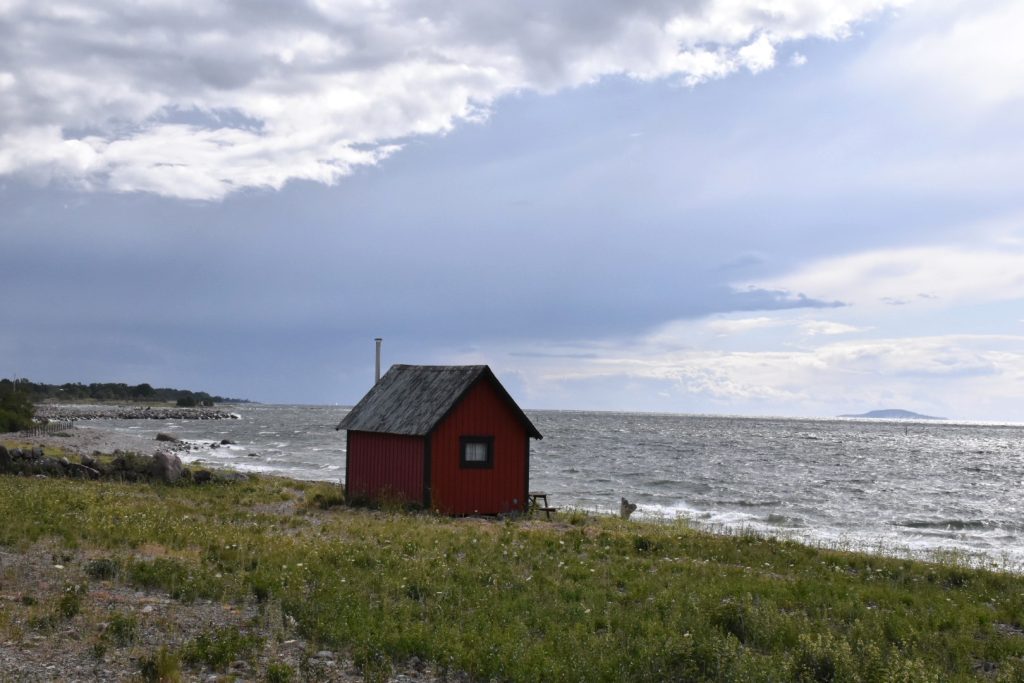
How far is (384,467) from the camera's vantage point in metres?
29.3

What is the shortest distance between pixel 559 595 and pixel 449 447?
13.8 m

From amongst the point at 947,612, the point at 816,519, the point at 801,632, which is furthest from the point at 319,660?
the point at 816,519

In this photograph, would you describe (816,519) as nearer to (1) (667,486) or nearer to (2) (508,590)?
(1) (667,486)

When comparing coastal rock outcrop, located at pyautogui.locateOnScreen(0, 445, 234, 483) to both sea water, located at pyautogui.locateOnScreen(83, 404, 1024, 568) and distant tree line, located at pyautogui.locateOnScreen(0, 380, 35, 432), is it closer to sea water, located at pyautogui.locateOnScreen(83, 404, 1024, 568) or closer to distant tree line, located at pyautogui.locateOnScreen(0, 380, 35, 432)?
sea water, located at pyautogui.locateOnScreen(83, 404, 1024, 568)

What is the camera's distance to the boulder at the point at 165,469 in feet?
113

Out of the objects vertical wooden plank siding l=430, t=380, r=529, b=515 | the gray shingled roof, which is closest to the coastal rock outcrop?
the gray shingled roof

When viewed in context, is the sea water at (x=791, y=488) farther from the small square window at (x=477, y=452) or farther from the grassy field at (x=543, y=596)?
the grassy field at (x=543, y=596)

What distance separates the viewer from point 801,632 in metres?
12.5

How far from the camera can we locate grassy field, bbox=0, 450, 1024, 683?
35.5ft

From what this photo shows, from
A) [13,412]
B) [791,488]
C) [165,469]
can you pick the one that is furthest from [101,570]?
[13,412]

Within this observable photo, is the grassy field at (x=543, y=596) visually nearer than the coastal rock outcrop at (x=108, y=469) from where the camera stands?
Yes

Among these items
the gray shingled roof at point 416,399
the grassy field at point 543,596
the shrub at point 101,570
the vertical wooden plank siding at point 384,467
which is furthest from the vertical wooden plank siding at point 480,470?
the shrub at point 101,570

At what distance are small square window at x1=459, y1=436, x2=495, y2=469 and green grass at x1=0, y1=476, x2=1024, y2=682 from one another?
4.75 meters

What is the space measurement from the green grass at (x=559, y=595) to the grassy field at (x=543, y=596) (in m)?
0.04
